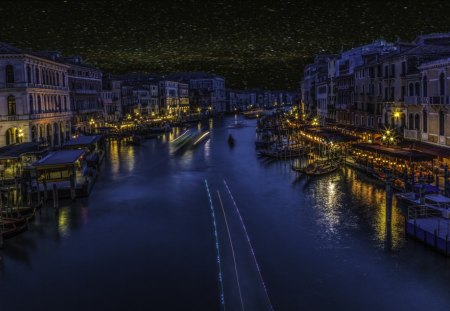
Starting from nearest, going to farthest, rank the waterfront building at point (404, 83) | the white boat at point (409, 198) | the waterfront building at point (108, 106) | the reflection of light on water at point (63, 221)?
the reflection of light on water at point (63, 221), the white boat at point (409, 198), the waterfront building at point (404, 83), the waterfront building at point (108, 106)

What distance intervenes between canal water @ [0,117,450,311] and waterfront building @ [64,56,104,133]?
107ft

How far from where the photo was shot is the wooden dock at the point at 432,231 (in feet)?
51.9

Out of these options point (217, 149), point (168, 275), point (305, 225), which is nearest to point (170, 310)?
point (168, 275)

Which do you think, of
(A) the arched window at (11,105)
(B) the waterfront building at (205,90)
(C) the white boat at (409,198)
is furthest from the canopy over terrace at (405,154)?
(B) the waterfront building at (205,90)

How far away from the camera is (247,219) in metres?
21.6

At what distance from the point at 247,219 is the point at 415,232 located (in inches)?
273

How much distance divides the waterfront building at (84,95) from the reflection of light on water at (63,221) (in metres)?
35.1

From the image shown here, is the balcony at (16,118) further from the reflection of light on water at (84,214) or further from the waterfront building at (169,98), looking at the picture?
the waterfront building at (169,98)

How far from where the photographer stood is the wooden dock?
15828 mm

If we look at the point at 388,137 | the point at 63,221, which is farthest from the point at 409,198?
the point at 63,221

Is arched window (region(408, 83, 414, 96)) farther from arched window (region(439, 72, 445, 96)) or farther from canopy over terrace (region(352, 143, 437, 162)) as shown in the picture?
arched window (region(439, 72, 445, 96))

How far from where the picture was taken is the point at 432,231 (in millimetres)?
16734

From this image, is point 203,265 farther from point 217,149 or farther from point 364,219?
point 217,149

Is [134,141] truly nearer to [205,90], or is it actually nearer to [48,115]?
[48,115]
